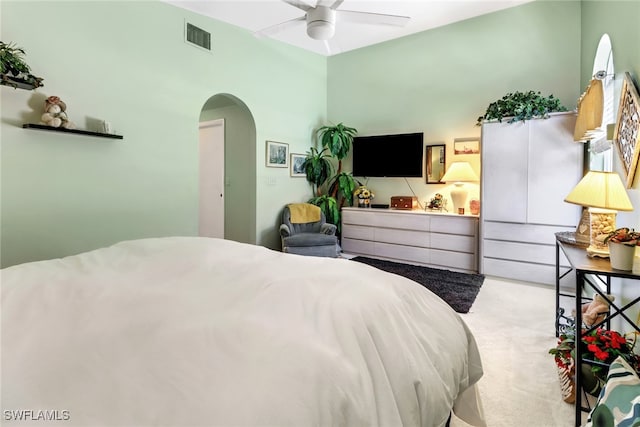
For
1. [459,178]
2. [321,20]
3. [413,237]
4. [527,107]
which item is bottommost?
[413,237]

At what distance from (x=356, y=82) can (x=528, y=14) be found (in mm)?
2398

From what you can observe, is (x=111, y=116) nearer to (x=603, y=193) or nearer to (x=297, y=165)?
(x=297, y=165)

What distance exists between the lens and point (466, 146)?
14.5ft

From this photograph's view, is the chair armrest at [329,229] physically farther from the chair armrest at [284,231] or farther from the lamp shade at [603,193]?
the lamp shade at [603,193]

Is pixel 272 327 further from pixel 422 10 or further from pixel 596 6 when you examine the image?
pixel 422 10

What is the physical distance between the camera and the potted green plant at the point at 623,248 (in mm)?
1464

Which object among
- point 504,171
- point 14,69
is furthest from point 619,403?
point 14,69

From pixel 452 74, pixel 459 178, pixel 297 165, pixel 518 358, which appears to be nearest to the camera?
pixel 518 358

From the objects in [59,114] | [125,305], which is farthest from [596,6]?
[59,114]

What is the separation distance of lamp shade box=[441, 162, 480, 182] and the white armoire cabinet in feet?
0.73

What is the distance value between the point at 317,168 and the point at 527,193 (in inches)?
112

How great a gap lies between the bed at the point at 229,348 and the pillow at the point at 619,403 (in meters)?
0.40

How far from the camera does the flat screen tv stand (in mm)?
4750

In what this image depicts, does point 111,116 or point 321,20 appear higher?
point 321,20
